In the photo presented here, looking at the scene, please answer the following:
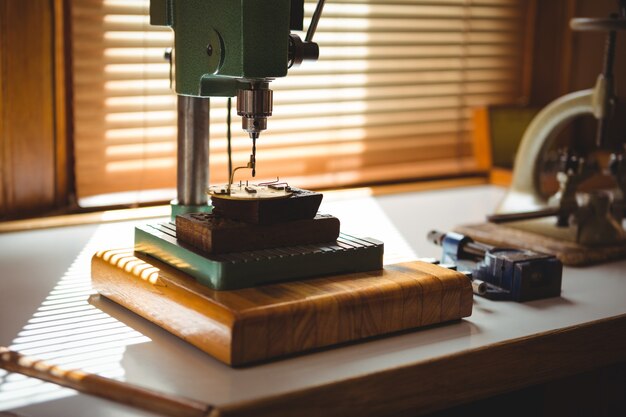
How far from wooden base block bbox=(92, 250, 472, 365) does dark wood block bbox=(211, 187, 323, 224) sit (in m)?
0.11

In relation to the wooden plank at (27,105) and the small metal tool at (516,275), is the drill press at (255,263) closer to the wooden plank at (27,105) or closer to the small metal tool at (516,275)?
the small metal tool at (516,275)

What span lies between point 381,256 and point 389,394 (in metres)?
0.29

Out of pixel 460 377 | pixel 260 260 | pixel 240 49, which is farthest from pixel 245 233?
pixel 460 377

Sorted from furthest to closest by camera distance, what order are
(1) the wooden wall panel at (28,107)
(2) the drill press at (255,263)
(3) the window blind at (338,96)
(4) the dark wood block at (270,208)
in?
1. (3) the window blind at (338,96)
2. (1) the wooden wall panel at (28,107)
3. (4) the dark wood block at (270,208)
4. (2) the drill press at (255,263)

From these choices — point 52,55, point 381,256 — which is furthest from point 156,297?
point 52,55

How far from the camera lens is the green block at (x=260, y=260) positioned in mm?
1303

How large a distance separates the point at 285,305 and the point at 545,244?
0.87 metres

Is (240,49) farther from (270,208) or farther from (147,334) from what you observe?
(147,334)

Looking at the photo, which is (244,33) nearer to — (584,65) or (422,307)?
(422,307)

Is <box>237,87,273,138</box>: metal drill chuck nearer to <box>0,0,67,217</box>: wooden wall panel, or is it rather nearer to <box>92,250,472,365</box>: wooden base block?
<box>92,250,472,365</box>: wooden base block

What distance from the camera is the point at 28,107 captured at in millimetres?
2074

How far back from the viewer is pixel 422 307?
1.38 m

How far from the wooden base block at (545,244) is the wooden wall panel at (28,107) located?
1.00m

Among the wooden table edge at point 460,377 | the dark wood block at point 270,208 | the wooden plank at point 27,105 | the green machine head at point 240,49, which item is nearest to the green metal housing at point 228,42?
the green machine head at point 240,49
